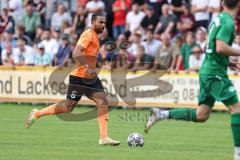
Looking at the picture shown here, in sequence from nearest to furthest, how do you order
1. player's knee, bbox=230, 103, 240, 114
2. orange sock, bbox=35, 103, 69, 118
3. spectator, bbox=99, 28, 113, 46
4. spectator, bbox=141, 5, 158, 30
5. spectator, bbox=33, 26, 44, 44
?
1. player's knee, bbox=230, 103, 240, 114
2. orange sock, bbox=35, 103, 69, 118
3. spectator, bbox=99, 28, 113, 46
4. spectator, bbox=141, 5, 158, 30
5. spectator, bbox=33, 26, 44, 44

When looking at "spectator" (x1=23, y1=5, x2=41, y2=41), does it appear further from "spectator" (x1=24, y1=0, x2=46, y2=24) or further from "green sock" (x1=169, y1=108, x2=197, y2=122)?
"green sock" (x1=169, y1=108, x2=197, y2=122)

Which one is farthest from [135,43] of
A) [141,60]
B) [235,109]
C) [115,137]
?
[235,109]

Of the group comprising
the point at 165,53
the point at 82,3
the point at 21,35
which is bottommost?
the point at 21,35

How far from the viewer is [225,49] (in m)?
11.7

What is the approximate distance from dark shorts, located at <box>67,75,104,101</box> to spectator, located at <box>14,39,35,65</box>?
12569 mm

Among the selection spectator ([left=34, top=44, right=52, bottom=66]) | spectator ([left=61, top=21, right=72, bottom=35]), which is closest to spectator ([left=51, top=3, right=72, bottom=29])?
spectator ([left=61, top=21, right=72, bottom=35])

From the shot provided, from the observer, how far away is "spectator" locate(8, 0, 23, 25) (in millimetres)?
30828

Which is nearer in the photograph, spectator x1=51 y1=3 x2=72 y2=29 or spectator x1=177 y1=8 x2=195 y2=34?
spectator x1=177 y1=8 x2=195 y2=34

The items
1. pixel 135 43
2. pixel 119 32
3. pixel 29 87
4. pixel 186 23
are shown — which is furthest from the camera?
pixel 119 32

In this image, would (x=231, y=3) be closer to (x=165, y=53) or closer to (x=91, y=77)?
(x=91, y=77)

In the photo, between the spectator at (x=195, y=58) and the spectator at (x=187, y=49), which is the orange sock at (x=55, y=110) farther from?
the spectator at (x=187, y=49)

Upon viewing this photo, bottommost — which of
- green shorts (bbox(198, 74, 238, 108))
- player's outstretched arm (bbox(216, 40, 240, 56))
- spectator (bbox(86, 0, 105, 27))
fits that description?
spectator (bbox(86, 0, 105, 27))

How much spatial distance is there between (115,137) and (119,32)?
12374mm

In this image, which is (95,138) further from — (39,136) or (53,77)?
(53,77)
